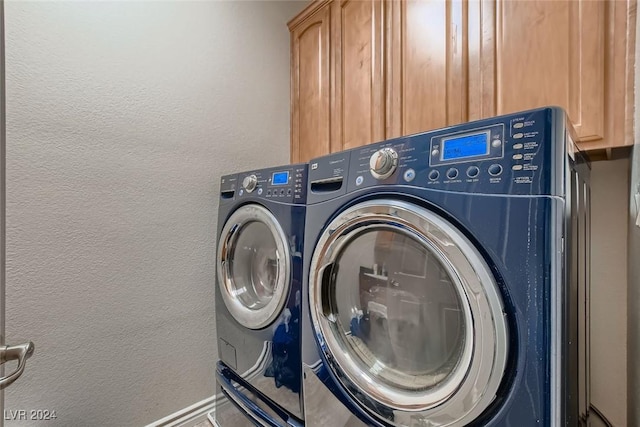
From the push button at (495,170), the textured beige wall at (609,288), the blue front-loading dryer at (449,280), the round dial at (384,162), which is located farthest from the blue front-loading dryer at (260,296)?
the textured beige wall at (609,288)

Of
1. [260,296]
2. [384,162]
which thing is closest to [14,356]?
[260,296]

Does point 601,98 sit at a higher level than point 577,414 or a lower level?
higher

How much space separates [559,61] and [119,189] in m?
1.77

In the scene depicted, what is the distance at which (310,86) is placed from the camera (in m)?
1.80

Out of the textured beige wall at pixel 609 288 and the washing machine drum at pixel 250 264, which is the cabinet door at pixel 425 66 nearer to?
the textured beige wall at pixel 609 288

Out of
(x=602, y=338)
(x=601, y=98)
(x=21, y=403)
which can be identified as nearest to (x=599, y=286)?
(x=602, y=338)

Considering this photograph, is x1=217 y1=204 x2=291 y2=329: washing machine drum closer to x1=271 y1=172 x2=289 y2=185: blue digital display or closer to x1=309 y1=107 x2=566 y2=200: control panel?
x1=271 y1=172 x2=289 y2=185: blue digital display

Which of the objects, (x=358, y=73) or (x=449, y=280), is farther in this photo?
(x=358, y=73)

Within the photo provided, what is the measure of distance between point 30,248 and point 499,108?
1843 millimetres

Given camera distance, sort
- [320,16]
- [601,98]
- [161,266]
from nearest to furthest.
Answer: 1. [601,98]
2. [161,266]
3. [320,16]

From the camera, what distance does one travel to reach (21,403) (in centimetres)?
111

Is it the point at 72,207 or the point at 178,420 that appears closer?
the point at 72,207

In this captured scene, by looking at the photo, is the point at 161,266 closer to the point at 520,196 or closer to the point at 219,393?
the point at 219,393

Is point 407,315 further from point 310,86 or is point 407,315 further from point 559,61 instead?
point 310,86
